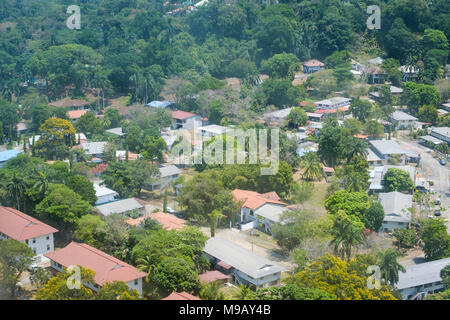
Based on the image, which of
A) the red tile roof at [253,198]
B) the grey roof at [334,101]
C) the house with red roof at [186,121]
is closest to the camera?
the red tile roof at [253,198]

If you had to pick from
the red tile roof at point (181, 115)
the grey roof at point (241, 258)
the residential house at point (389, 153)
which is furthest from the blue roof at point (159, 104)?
the grey roof at point (241, 258)

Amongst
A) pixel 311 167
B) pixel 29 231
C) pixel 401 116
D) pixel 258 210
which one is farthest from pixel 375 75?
pixel 29 231

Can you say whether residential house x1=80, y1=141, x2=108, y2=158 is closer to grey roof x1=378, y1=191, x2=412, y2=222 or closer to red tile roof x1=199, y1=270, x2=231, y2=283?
red tile roof x1=199, y1=270, x2=231, y2=283

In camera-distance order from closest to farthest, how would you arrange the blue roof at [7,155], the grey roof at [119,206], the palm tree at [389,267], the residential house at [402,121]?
the palm tree at [389,267] < the grey roof at [119,206] < the blue roof at [7,155] < the residential house at [402,121]

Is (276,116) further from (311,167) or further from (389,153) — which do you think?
(311,167)

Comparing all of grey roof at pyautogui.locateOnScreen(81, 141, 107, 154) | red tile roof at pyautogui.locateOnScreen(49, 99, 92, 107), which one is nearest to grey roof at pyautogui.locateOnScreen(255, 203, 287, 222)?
grey roof at pyautogui.locateOnScreen(81, 141, 107, 154)

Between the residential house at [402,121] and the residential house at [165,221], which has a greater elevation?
the residential house at [402,121]

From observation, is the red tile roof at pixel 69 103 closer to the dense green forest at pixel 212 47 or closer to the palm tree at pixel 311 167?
the dense green forest at pixel 212 47
